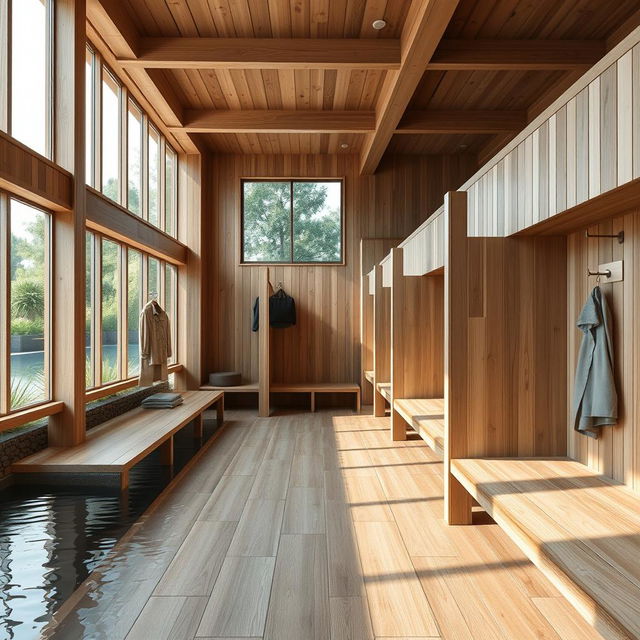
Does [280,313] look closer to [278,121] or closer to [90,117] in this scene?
[278,121]

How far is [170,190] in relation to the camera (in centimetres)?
654

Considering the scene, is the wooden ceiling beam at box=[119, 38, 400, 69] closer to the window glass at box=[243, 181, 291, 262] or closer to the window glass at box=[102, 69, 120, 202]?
the window glass at box=[102, 69, 120, 202]

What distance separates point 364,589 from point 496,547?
29.1 inches

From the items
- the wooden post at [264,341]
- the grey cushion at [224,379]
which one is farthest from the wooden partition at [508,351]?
the grey cushion at [224,379]

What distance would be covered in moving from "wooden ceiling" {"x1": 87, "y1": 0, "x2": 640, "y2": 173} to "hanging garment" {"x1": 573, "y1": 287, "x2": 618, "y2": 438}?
2248mm

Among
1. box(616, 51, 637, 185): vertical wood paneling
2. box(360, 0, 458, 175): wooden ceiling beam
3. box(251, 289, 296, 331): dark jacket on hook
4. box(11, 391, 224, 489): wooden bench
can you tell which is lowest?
box(11, 391, 224, 489): wooden bench

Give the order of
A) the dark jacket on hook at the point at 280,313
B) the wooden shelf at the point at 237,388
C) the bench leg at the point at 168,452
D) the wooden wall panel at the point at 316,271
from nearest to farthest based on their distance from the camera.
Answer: the bench leg at the point at 168,452
the wooden shelf at the point at 237,388
the dark jacket on hook at the point at 280,313
the wooden wall panel at the point at 316,271

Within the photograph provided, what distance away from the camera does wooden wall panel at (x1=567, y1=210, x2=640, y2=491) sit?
210 cm

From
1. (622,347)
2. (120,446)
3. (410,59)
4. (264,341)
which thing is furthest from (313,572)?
(264,341)

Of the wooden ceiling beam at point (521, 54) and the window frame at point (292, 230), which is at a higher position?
the wooden ceiling beam at point (521, 54)

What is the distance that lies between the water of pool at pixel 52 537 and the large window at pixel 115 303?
3.98 feet

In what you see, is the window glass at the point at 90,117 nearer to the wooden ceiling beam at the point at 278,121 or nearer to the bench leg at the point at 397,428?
the wooden ceiling beam at the point at 278,121

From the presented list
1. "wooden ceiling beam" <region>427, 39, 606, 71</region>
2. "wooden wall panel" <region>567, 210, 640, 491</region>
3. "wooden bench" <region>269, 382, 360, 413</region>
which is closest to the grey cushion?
"wooden bench" <region>269, 382, 360, 413</region>

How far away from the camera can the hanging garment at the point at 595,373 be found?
2201 millimetres
